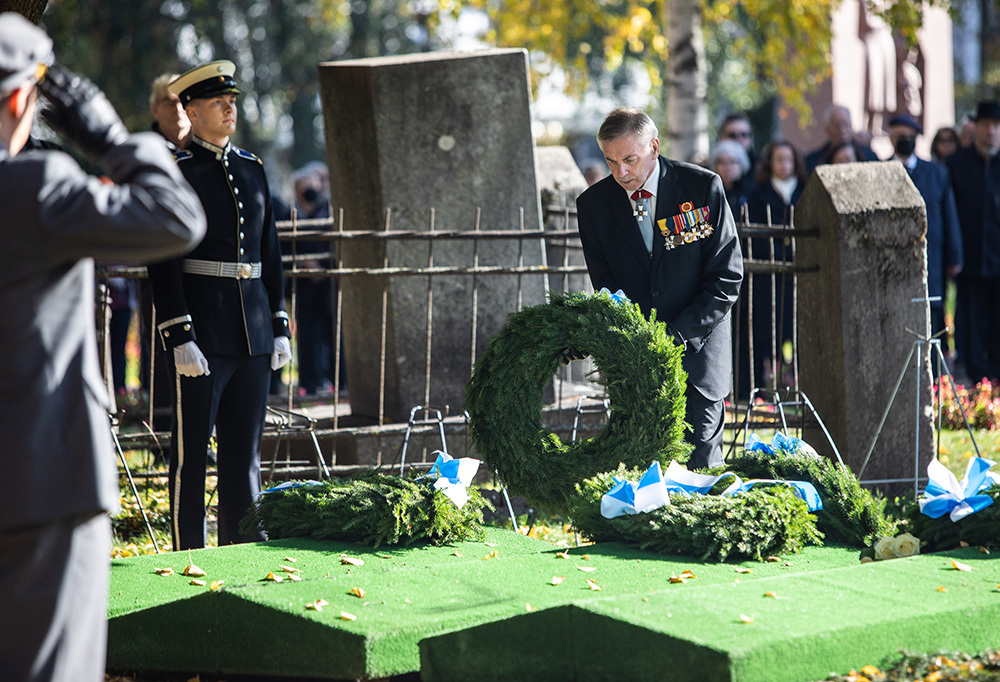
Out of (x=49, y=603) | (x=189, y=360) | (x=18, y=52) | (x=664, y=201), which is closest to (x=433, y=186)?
(x=664, y=201)

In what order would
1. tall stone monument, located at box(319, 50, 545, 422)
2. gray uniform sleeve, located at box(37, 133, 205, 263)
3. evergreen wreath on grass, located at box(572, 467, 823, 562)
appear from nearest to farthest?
1. gray uniform sleeve, located at box(37, 133, 205, 263)
2. evergreen wreath on grass, located at box(572, 467, 823, 562)
3. tall stone monument, located at box(319, 50, 545, 422)

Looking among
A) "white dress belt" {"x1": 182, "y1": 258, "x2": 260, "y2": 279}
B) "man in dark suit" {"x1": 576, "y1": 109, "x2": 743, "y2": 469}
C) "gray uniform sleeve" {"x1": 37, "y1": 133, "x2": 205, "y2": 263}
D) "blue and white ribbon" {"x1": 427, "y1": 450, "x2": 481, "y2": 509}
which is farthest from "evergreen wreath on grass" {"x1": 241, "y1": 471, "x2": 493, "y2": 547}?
"gray uniform sleeve" {"x1": 37, "y1": 133, "x2": 205, "y2": 263}

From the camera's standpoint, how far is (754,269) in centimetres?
689

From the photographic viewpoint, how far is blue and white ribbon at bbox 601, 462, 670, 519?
470cm

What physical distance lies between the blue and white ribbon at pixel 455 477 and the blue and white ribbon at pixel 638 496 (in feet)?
2.18

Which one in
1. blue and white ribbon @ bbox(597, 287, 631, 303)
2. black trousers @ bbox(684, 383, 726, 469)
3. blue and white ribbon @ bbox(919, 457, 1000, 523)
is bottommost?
blue and white ribbon @ bbox(919, 457, 1000, 523)

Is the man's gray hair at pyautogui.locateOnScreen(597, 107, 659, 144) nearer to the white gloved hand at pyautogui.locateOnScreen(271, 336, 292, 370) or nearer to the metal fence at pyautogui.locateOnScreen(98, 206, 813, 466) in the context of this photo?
the metal fence at pyautogui.locateOnScreen(98, 206, 813, 466)

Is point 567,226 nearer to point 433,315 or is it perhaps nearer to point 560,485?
point 433,315

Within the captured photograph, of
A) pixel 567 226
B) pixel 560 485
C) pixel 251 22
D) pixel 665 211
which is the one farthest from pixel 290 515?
pixel 251 22

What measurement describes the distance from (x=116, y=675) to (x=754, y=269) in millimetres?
4163

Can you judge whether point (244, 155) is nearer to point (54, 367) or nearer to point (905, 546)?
point (54, 367)

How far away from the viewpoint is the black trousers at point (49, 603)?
2592mm

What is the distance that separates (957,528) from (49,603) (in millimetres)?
3471

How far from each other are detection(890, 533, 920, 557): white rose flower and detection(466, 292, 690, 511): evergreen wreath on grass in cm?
92
